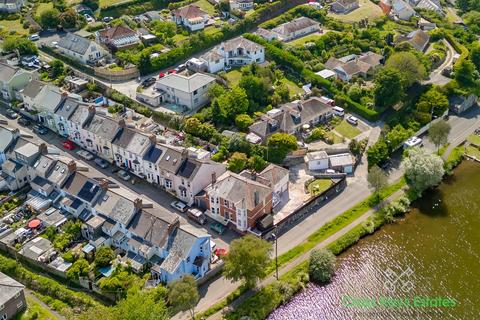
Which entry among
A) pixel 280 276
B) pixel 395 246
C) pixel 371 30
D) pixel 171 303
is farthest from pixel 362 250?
pixel 371 30

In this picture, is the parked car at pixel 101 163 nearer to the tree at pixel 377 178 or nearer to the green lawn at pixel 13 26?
the tree at pixel 377 178

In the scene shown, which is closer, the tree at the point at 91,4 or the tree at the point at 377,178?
the tree at the point at 377,178

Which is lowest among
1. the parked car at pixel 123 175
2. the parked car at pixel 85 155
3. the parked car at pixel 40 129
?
the parked car at pixel 40 129

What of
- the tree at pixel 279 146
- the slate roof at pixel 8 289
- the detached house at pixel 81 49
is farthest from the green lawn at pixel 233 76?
the slate roof at pixel 8 289

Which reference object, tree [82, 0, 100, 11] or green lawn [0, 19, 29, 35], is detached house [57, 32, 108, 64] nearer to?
green lawn [0, 19, 29, 35]

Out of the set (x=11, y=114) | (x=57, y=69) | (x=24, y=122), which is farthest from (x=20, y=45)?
(x=24, y=122)

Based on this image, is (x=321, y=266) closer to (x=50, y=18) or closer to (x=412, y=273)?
(x=412, y=273)
